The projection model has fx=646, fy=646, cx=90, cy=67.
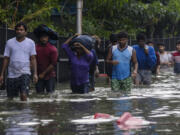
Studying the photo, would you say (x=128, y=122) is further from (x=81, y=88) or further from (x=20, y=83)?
(x=81, y=88)

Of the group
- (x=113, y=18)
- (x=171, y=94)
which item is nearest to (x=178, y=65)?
(x=113, y=18)

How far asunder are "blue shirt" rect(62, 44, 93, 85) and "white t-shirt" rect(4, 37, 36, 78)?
198 centimetres

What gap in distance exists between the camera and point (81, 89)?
14.8 metres

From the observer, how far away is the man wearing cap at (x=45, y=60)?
14.4 m

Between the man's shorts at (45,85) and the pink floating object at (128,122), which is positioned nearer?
the pink floating object at (128,122)

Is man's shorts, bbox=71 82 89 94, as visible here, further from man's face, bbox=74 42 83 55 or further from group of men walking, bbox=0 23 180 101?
man's face, bbox=74 42 83 55

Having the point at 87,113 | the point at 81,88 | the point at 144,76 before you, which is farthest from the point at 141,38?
the point at 87,113

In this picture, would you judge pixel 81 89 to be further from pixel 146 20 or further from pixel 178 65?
pixel 146 20

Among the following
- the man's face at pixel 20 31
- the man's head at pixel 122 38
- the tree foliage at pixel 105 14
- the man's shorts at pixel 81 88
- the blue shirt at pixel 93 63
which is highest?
the tree foliage at pixel 105 14

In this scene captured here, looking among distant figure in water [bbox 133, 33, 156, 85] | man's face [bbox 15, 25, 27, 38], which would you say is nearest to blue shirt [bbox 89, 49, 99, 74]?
distant figure in water [bbox 133, 33, 156, 85]

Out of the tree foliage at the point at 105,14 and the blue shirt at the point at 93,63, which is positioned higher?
the tree foliage at the point at 105,14

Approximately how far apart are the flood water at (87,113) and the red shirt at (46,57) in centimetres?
61

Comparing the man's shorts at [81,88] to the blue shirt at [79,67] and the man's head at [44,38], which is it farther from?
the man's head at [44,38]

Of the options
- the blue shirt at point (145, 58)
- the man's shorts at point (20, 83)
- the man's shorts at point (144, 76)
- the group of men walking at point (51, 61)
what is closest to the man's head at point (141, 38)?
the blue shirt at point (145, 58)
